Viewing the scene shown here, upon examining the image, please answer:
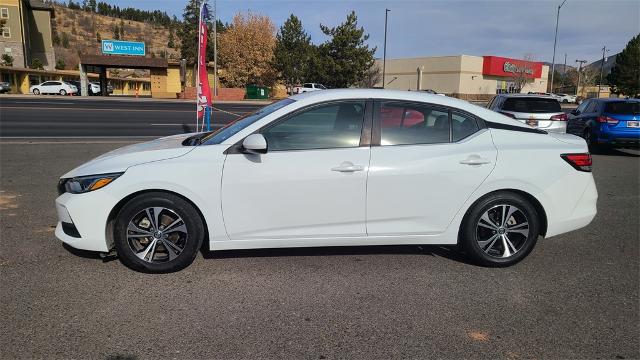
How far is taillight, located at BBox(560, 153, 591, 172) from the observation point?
4500 millimetres

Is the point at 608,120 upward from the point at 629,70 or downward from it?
downward

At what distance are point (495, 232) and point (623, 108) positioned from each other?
33.7 feet

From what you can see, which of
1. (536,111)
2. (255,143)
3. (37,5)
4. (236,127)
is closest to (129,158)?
(236,127)

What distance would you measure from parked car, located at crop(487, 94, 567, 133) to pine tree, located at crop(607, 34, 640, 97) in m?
64.0

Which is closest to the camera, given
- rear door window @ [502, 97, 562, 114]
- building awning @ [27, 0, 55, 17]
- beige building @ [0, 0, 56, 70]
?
rear door window @ [502, 97, 562, 114]

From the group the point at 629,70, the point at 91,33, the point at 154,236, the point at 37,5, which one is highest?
the point at 91,33

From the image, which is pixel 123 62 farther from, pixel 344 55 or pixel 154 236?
pixel 154 236

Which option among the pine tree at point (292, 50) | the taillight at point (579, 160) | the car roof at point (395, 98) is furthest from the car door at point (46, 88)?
the taillight at point (579, 160)

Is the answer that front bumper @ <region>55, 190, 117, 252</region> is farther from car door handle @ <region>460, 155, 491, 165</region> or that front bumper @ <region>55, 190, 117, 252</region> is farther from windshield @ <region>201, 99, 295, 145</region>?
car door handle @ <region>460, 155, 491, 165</region>

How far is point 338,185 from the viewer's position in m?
4.10

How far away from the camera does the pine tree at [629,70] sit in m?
64.8


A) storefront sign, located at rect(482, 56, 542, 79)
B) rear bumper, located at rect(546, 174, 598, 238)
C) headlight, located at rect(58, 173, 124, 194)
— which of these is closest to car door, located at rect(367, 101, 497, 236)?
rear bumper, located at rect(546, 174, 598, 238)

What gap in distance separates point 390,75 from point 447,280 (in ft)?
234

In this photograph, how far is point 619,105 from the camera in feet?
41.0
